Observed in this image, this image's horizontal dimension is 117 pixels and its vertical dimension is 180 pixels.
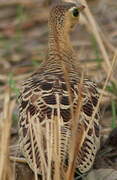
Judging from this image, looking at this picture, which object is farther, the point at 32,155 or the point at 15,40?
the point at 15,40

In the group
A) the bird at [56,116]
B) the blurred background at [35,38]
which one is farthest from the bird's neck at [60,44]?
the blurred background at [35,38]

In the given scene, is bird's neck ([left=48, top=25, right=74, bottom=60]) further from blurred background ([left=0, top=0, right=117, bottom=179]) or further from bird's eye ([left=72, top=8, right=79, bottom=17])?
blurred background ([left=0, top=0, right=117, bottom=179])

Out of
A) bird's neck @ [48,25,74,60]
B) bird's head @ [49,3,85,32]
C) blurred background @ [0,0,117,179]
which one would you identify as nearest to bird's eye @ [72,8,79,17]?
bird's head @ [49,3,85,32]

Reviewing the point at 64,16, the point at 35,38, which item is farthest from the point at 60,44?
the point at 35,38

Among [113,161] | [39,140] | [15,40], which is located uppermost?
[15,40]

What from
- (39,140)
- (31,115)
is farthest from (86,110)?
(39,140)

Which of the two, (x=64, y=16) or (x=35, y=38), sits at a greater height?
(x=64, y=16)

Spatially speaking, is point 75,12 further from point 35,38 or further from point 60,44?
point 35,38

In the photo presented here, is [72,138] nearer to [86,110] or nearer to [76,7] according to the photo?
[86,110]
